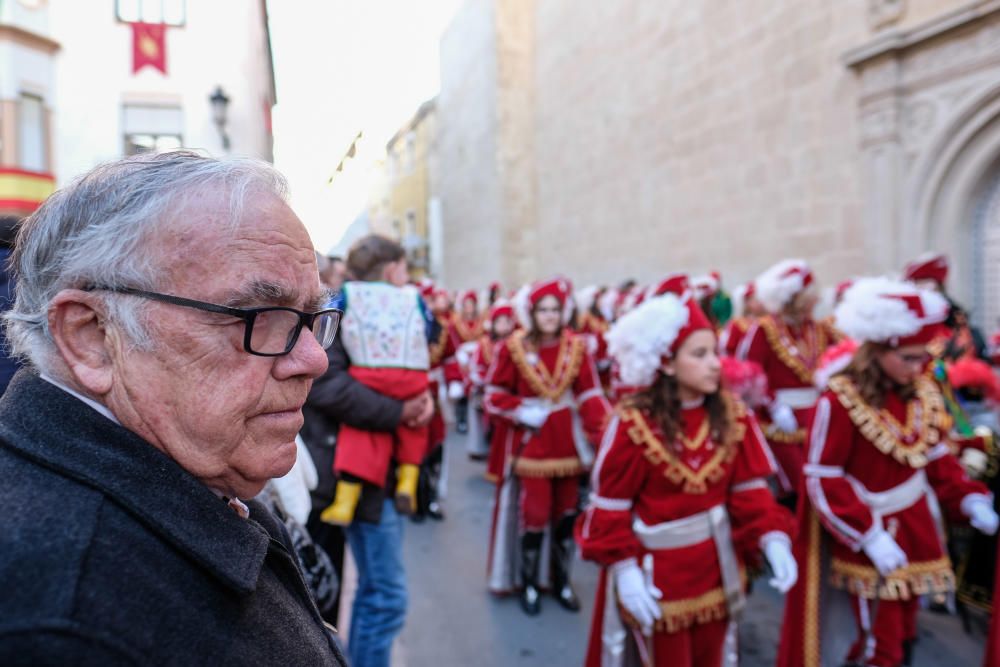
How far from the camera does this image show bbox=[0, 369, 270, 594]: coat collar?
2.66 feet

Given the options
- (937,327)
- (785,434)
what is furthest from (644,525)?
(785,434)

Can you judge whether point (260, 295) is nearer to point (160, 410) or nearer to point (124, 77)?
point (160, 410)

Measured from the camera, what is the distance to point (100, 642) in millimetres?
690

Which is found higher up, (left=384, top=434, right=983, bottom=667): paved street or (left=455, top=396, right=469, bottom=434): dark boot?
(left=455, top=396, right=469, bottom=434): dark boot

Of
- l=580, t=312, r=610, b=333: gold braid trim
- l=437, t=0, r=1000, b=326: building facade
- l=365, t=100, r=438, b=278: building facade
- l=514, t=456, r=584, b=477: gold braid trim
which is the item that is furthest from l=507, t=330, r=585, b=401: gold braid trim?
l=365, t=100, r=438, b=278: building facade

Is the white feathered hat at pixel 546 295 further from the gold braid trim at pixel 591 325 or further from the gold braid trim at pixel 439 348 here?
the gold braid trim at pixel 591 325

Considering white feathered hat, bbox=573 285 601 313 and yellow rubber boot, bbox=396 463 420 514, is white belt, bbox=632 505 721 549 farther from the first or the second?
white feathered hat, bbox=573 285 601 313

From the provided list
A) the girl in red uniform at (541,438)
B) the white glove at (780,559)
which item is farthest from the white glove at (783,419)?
the white glove at (780,559)

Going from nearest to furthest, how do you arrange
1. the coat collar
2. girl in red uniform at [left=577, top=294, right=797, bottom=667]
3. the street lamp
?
1. the coat collar
2. girl in red uniform at [left=577, top=294, right=797, bottom=667]
3. the street lamp

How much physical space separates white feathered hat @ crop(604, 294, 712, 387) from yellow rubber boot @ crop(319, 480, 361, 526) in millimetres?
1235

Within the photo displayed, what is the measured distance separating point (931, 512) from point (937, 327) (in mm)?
834

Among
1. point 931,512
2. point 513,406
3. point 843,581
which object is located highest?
point 513,406

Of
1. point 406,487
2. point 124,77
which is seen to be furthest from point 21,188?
point 406,487

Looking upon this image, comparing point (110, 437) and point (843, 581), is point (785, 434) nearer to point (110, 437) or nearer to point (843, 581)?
point (843, 581)
